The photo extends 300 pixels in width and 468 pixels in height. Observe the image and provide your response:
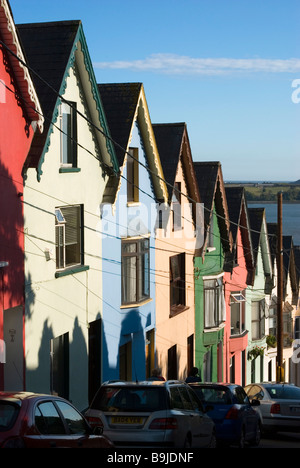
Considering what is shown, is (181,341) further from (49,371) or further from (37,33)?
(37,33)

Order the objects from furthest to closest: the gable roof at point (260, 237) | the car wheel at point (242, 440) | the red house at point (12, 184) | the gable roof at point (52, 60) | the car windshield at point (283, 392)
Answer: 1. the gable roof at point (260, 237)
2. the car windshield at point (283, 392)
3. the gable roof at point (52, 60)
4. the car wheel at point (242, 440)
5. the red house at point (12, 184)

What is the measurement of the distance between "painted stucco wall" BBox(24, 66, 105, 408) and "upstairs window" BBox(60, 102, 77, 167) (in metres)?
0.23

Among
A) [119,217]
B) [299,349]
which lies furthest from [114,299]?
[299,349]

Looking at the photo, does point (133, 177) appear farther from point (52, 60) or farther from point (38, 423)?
point (38, 423)

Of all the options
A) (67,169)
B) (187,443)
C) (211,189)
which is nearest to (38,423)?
(187,443)

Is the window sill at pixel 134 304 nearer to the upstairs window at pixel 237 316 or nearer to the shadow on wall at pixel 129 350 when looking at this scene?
the shadow on wall at pixel 129 350

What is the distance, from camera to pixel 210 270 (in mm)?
36031

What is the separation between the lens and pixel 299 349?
55.7 metres

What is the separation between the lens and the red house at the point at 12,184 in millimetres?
17922

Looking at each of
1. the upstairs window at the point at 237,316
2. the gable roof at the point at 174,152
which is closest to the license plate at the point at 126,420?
the gable roof at the point at 174,152

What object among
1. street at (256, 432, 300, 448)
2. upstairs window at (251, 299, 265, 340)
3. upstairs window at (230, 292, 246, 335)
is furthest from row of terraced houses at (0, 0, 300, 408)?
upstairs window at (251, 299, 265, 340)

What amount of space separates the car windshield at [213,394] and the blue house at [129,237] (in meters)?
5.57

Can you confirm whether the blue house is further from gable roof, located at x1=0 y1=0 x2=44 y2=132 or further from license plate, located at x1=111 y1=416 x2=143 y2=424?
license plate, located at x1=111 y1=416 x2=143 y2=424

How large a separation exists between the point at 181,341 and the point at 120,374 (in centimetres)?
630
